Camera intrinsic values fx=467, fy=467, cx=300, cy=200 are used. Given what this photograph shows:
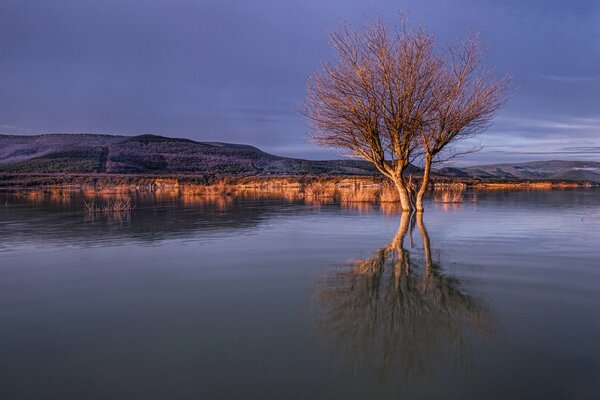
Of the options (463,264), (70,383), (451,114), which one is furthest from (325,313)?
(451,114)

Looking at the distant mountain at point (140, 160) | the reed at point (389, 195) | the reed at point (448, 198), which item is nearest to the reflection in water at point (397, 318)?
the reed at point (389, 195)

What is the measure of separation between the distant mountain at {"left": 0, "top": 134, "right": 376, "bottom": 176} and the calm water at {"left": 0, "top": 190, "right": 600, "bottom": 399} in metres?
68.9

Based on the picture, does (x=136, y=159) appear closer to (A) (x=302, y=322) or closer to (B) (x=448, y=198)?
(B) (x=448, y=198)

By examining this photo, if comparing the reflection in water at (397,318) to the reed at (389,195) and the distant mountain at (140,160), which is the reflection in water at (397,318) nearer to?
the reed at (389,195)

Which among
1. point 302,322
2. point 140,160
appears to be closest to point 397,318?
point 302,322

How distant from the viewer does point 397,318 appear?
4.77 metres

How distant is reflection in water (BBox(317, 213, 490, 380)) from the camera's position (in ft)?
12.4

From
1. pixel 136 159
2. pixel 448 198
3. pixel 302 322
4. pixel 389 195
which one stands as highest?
pixel 136 159

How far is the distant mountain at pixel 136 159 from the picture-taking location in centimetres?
8775

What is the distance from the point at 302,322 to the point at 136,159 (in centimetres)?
10344

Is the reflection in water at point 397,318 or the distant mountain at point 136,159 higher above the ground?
the distant mountain at point 136,159

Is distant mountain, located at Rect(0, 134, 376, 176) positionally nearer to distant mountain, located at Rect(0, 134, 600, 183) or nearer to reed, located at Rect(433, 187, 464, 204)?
distant mountain, located at Rect(0, 134, 600, 183)

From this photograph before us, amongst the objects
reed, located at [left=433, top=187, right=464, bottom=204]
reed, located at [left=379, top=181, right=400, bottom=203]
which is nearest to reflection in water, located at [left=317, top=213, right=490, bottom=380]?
reed, located at [left=379, top=181, right=400, bottom=203]

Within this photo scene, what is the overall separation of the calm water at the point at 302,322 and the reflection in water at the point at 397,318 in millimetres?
21
